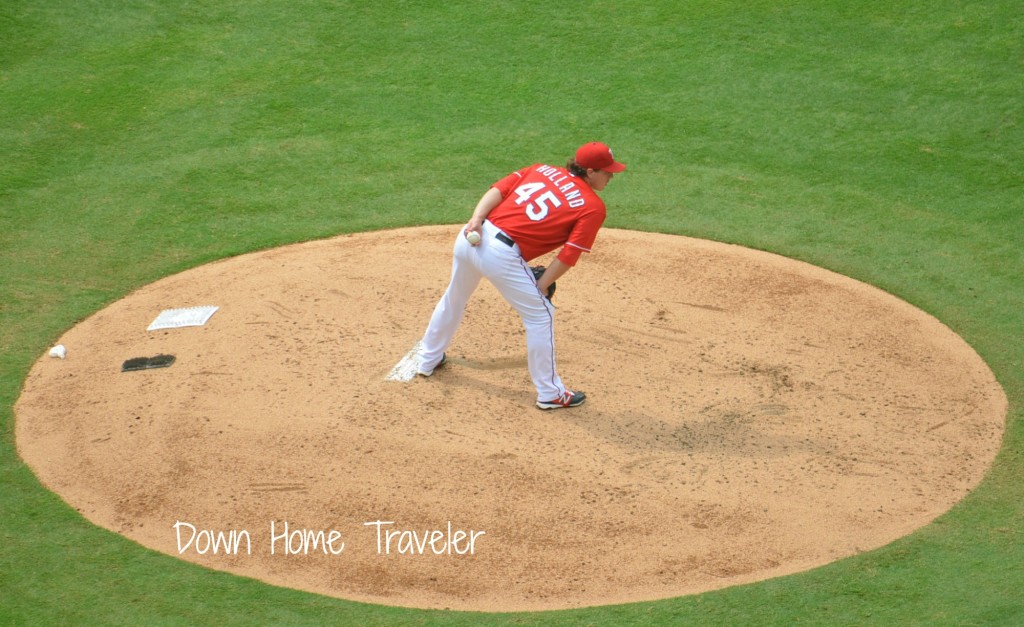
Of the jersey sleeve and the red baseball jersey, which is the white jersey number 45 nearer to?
the red baseball jersey

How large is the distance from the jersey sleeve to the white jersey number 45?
205mm

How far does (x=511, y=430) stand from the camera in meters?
7.25

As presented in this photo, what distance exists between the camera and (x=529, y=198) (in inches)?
279

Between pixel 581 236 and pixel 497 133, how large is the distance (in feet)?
15.7

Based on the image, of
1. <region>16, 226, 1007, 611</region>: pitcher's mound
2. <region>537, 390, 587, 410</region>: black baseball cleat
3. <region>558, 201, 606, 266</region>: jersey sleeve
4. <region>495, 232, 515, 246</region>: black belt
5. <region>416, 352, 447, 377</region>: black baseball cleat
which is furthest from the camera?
<region>416, 352, 447, 377</region>: black baseball cleat

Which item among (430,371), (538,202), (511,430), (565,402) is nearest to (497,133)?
(430,371)

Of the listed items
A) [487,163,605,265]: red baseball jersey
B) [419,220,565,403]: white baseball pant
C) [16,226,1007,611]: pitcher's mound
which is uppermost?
[487,163,605,265]: red baseball jersey

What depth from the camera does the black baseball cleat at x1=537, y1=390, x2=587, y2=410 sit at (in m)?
7.43

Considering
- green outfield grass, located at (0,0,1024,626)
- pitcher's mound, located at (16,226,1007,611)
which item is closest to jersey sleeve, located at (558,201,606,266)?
pitcher's mound, located at (16,226,1007,611)

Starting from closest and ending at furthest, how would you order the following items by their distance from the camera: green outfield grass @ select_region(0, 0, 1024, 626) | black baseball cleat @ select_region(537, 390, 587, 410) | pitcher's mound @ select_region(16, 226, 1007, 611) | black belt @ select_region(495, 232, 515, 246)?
pitcher's mound @ select_region(16, 226, 1007, 611)
black belt @ select_region(495, 232, 515, 246)
black baseball cleat @ select_region(537, 390, 587, 410)
green outfield grass @ select_region(0, 0, 1024, 626)

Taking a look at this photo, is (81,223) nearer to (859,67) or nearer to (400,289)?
(400,289)

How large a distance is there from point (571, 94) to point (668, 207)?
238 cm

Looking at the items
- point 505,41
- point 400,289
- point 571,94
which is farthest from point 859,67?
point 400,289

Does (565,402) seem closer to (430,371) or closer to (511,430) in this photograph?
(511,430)
